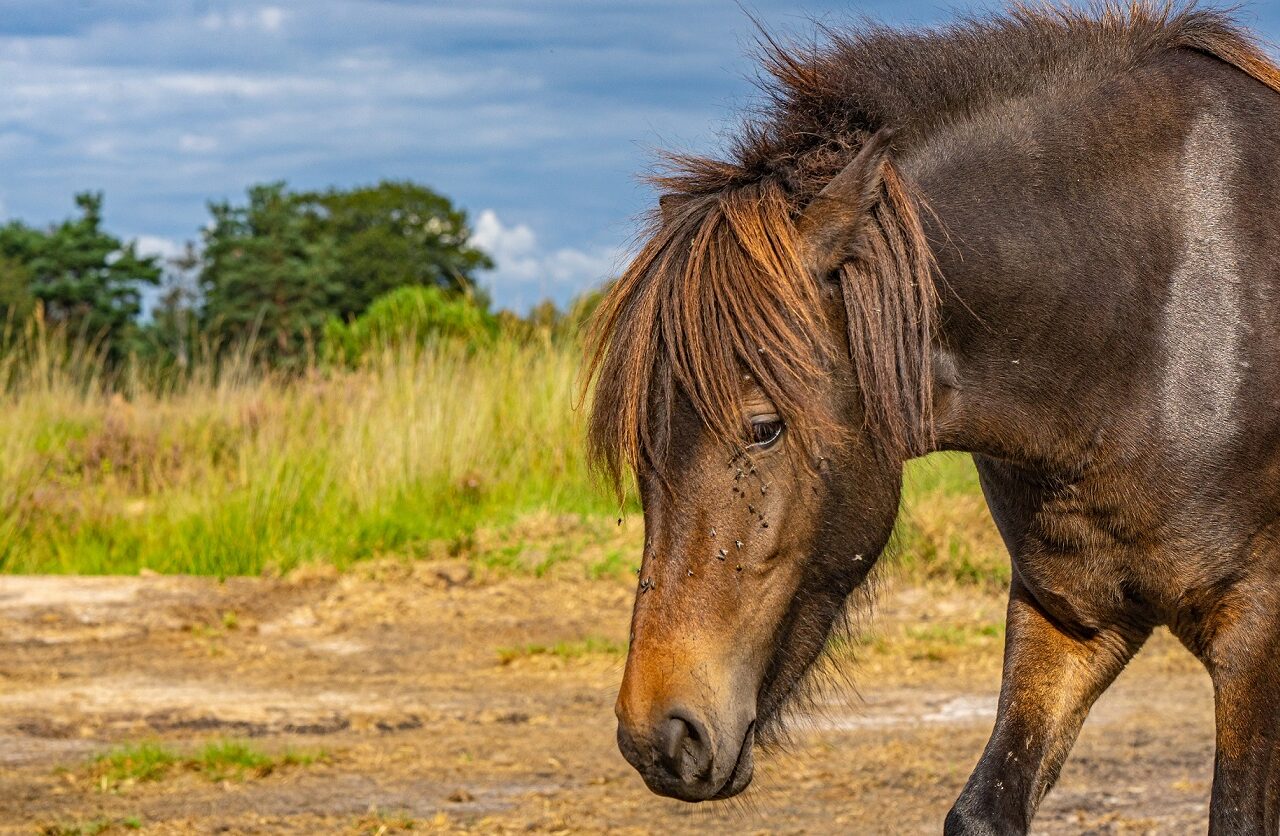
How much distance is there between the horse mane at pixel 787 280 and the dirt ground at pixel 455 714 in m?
0.79

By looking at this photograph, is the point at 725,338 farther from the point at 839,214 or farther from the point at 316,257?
the point at 316,257

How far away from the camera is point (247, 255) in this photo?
28.9 meters

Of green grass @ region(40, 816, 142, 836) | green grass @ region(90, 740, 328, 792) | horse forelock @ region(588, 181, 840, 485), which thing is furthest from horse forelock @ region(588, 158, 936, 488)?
green grass @ region(90, 740, 328, 792)

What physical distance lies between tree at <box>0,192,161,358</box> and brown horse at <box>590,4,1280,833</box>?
985 inches

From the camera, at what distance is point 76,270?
2922 cm

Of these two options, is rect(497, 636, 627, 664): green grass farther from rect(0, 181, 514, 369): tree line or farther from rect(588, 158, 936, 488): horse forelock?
rect(0, 181, 514, 369): tree line

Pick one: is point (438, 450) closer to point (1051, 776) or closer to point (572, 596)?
point (572, 596)

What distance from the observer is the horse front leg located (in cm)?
308

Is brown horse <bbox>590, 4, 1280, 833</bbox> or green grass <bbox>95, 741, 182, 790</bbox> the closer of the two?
brown horse <bbox>590, 4, 1280, 833</bbox>

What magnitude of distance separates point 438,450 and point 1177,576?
7805mm

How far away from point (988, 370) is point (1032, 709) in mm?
837

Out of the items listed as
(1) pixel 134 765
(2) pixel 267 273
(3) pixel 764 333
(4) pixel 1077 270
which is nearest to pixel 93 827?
(1) pixel 134 765

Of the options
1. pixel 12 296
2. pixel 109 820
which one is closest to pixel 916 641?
pixel 109 820

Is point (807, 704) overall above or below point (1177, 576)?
below
